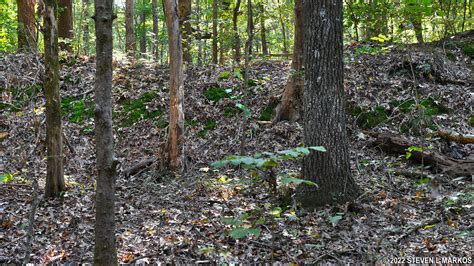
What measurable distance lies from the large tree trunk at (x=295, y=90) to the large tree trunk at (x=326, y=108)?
10.9ft

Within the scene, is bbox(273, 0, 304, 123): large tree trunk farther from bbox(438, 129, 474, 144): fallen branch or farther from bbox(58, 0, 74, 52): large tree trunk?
bbox(58, 0, 74, 52): large tree trunk

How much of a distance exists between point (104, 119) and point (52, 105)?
3262 mm

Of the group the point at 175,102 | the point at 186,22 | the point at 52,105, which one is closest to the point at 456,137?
the point at 175,102

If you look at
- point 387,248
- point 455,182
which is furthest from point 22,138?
point 455,182

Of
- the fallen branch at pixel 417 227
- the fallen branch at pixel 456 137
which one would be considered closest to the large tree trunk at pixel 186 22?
the fallen branch at pixel 456 137

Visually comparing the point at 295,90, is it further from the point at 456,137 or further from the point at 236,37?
the point at 456,137

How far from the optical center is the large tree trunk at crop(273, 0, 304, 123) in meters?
9.02

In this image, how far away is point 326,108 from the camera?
563 centimetres

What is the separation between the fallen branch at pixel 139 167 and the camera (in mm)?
7988

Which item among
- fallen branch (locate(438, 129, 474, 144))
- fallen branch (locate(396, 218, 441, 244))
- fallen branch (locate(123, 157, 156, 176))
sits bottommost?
fallen branch (locate(396, 218, 441, 244))

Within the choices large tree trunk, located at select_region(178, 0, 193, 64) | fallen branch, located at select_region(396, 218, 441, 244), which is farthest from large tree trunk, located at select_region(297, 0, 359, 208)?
large tree trunk, located at select_region(178, 0, 193, 64)

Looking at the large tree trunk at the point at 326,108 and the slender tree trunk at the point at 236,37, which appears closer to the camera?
the large tree trunk at the point at 326,108

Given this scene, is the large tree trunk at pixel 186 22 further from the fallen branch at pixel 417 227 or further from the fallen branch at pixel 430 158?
the fallen branch at pixel 417 227

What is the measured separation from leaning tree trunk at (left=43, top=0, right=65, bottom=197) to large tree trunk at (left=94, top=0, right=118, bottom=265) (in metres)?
3.01
